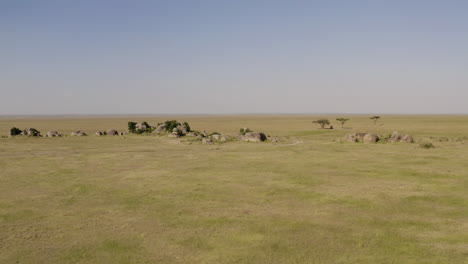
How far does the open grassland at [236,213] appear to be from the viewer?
32.9ft

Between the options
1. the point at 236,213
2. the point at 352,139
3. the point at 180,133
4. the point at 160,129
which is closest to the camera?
the point at 236,213

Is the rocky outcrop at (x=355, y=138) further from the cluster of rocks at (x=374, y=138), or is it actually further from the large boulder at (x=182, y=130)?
the large boulder at (x=182, y=130)

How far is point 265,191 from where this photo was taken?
17.4 m

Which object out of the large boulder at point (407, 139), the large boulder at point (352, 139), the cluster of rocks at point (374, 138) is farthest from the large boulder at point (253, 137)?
the large boulder at point (407, 139)

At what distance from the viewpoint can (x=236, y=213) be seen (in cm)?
1377

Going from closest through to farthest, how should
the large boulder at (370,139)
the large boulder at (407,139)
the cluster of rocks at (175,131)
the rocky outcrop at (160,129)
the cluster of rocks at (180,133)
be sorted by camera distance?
the large boulder at (407,139), the large boulder at (370,139), the cluster of rocks at (180,133), the cluster of rocks at (175,131), the rocky outcrop at (160,129)

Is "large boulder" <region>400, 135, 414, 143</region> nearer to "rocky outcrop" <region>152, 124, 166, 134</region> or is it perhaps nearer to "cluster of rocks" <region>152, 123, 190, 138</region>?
"cluster of rocks" <region>152, 123, 190, 138</region>

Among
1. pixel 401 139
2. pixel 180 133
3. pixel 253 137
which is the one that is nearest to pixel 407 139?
pixel 401 139

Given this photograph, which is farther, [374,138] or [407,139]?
[374,138]

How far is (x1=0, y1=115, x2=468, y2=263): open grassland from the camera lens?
32.9 feet

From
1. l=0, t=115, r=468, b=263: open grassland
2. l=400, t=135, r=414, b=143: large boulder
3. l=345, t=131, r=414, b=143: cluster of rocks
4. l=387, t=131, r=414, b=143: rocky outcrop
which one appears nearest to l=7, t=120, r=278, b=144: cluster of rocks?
l=345, t=131, r=414, b=143: cluster of rocks

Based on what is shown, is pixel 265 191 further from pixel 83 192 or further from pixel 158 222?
pixel 83 192

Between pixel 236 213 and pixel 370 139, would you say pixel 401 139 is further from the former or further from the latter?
pixel 236 213

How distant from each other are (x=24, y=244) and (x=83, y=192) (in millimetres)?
6739
